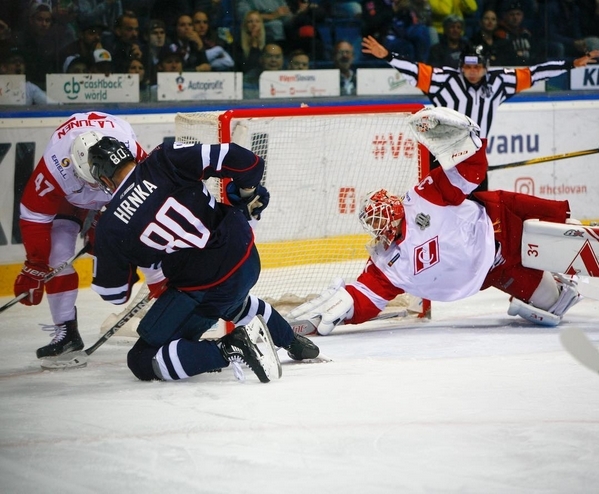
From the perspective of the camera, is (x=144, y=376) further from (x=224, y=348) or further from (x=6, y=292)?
(x=6, y=292)

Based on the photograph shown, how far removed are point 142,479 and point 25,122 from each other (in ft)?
11.1

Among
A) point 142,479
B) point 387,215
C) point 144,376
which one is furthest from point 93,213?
point 142,479

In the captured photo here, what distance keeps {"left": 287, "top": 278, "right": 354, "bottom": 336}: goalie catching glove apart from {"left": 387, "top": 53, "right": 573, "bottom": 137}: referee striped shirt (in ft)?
4.91

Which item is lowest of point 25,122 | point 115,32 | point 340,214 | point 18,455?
point 18,455

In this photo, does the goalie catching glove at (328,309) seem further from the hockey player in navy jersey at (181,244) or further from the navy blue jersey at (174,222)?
the navy blue jersey at (174,222)

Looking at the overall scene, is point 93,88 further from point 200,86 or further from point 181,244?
point 181,244

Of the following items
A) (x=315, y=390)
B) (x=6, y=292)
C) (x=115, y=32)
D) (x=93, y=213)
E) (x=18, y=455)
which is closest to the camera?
(x=18, y=455)

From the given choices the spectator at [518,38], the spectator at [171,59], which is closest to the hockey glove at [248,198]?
the spectator at [171,59]

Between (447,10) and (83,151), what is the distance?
403 cm

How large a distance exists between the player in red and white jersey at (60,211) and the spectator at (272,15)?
8.62 ft

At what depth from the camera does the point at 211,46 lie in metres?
6.58

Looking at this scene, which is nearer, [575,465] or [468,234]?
[575,465]

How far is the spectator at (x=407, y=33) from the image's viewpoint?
7.30m

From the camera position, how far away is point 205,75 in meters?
6.46
